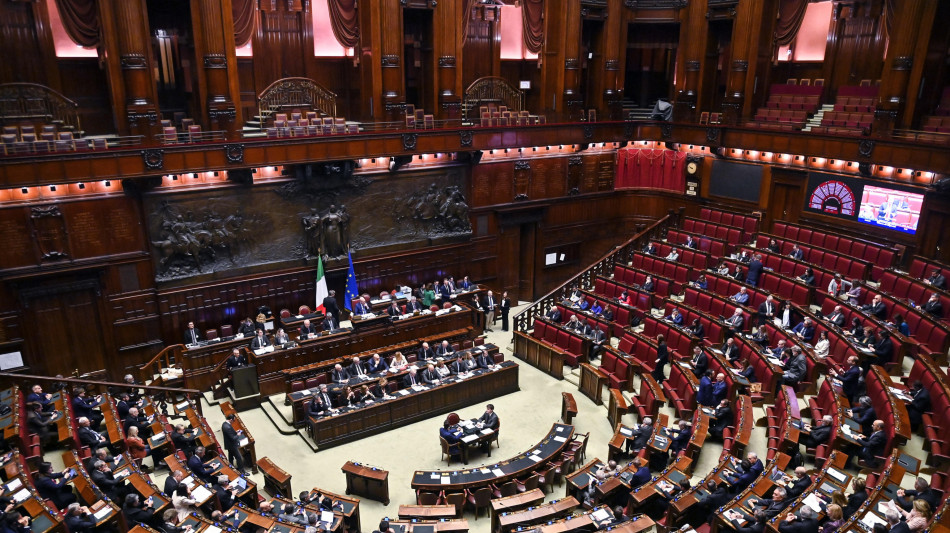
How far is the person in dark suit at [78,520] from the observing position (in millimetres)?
8180

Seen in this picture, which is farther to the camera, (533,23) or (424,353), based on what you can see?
(533,23)

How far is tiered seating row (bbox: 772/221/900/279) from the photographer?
14.4 m

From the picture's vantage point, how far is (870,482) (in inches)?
329

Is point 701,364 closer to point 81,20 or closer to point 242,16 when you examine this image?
point 242,16

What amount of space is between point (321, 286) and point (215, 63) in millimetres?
5236

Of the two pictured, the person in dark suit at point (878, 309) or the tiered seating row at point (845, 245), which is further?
the tiered seating row at point (845, 245)

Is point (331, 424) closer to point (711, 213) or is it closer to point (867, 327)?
point (867, 327)

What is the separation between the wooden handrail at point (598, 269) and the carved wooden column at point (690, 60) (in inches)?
112

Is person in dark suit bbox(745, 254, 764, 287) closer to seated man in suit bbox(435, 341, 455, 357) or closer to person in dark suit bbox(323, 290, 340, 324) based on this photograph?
seated man in suit bbox(435, 341, 455, 357)

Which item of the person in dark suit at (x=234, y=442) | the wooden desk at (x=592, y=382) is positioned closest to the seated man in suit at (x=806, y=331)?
the wooden desk at (x=592, y=382)

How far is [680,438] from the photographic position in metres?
10.5

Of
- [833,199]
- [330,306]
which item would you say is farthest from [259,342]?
[833,199]

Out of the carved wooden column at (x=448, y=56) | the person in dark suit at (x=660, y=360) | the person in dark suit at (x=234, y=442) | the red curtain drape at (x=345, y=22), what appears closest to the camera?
the person in dark suit at (x=234, y=442)

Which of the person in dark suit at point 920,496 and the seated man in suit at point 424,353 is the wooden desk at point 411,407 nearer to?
the seated man in suit at point 424,353
